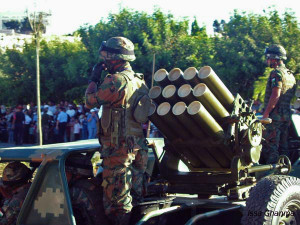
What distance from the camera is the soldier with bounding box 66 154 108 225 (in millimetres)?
4812

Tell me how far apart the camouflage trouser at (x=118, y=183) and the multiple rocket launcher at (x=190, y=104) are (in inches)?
21.9

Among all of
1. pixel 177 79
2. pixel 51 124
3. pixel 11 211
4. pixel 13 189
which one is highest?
pixel 177 79

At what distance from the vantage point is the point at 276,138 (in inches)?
289

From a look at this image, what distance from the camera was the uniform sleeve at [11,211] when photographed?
197 inches

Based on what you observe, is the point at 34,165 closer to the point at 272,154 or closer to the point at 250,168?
the point at 250,168

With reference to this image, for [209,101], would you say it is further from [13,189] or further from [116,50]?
[13,189]

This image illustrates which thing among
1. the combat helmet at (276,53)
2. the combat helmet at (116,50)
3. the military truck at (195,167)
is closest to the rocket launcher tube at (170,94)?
the military truck at (195,167)

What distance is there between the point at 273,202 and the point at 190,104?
114cm

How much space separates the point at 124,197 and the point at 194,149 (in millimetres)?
1043

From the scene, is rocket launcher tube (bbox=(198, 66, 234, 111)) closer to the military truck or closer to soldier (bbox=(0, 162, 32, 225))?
the military truck

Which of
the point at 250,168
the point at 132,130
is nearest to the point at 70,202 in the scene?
the point at 132,130

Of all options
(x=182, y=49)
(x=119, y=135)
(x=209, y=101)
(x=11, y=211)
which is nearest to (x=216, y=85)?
(x=209, y=101)

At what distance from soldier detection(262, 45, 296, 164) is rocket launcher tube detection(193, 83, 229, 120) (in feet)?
6.71

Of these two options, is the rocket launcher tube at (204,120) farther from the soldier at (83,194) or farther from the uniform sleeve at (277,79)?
the uniform sleeve at (277,79)
